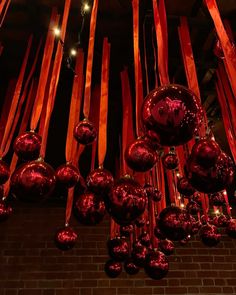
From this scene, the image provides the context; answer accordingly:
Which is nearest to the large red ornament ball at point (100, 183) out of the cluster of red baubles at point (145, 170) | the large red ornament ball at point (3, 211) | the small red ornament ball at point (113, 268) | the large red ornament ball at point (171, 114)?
the cluster of red baubles at point (145, 170)

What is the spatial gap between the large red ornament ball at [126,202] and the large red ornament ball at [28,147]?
319mm

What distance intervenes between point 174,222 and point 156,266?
0.36 m

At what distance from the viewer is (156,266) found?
157cm

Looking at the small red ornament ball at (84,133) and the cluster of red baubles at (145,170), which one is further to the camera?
the small red ornament ball at (84,133)

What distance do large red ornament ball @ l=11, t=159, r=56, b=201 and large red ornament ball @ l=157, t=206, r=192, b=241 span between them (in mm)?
433

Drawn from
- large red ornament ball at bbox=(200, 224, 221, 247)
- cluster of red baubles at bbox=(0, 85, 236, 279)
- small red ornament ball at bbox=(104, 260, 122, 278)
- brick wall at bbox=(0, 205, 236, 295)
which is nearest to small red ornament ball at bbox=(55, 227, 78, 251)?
cluster of red baubles at bbox=(0, 85, 236, 279)

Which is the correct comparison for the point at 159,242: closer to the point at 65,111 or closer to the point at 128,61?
the point at 128,61

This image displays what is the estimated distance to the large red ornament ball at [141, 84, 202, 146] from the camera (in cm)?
87

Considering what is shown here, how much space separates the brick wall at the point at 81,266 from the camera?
384cm

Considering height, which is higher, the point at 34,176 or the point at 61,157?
the point at 61,157

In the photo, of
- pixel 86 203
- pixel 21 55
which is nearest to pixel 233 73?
pixel 86 203

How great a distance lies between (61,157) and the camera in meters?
3.58

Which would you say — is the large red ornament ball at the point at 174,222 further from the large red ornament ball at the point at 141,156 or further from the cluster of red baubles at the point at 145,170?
the large red ornament ball at the point at 141,156

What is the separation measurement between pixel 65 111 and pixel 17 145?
1628 mm
